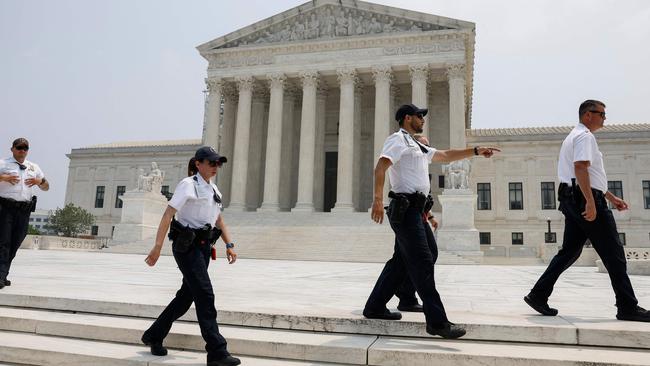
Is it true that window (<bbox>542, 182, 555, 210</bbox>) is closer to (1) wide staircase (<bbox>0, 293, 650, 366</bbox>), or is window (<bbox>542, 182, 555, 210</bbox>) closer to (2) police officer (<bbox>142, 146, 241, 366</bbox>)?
(1) wide staircase (<bbox>0, 293, 650, 366</bbox>)

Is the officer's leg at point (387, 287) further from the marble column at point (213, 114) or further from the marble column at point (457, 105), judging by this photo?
the marble column at point (213, 114)

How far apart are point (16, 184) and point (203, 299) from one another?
4.94m

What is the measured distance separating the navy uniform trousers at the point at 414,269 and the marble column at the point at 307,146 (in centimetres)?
3148

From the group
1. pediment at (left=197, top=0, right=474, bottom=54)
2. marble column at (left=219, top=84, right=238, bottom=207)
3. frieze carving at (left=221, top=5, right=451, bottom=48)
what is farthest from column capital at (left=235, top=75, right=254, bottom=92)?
frieze carving at (left=221, top=5, right=451, bottom=48)

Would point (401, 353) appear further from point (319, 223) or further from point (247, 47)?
point (247, 47)

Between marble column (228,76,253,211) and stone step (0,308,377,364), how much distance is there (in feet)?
108

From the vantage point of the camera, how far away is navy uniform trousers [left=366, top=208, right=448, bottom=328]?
14.1 ft

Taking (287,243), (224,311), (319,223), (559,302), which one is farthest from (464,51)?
(224,311)

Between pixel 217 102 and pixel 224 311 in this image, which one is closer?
pixel 224 311

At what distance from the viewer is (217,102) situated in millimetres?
41375

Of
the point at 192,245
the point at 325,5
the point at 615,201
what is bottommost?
the point at 192,245

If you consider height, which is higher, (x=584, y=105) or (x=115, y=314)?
(x=584, y=105)

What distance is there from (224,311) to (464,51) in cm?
3485

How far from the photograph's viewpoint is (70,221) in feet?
159
